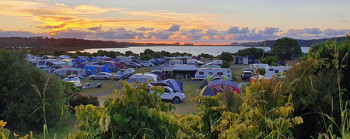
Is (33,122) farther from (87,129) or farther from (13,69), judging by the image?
(87,129)

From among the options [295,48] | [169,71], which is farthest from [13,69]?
[295,48]

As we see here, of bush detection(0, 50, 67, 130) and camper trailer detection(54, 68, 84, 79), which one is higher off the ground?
bush detection(0, 50, 67, 130)

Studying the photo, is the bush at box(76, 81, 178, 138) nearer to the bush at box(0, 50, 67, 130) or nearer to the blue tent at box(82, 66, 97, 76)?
the bush at box(0, 50, 67, 130)

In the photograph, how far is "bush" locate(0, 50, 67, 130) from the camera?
13.6m

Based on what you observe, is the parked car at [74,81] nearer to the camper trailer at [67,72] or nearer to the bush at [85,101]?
the camper trailer at [67,72]

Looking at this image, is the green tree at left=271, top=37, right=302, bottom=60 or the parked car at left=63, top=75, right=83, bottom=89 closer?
the parked car at left=63, top=75, right=83, bottom=89

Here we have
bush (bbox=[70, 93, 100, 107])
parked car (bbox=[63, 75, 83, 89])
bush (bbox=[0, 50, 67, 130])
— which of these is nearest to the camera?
bush (bbox=[0, 50, 67, 130])

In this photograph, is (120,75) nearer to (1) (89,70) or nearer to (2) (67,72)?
(2) (67,72)

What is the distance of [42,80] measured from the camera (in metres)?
14.7

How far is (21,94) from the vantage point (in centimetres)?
1381

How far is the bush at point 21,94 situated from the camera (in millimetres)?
13555

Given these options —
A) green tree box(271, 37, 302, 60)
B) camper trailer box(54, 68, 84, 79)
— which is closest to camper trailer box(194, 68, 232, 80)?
camper trailer box(54, 68, 84, 79)

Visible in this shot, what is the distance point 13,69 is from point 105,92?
13538 millimetres

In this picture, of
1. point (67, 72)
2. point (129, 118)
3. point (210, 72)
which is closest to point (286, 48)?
point (210, 72)
